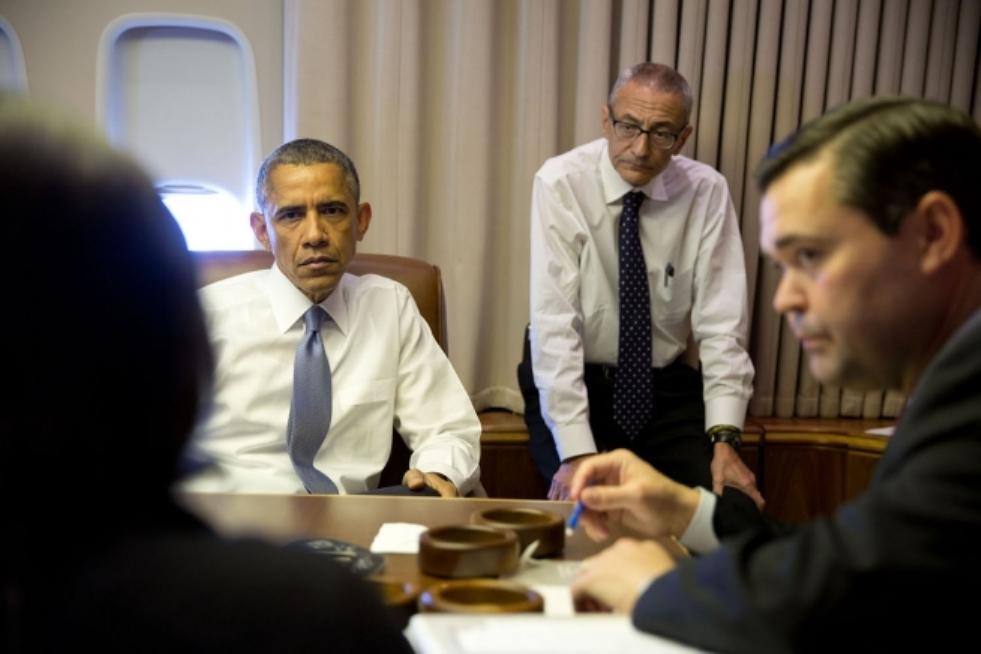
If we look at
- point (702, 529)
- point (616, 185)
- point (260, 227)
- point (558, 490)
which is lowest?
point (558, 490)

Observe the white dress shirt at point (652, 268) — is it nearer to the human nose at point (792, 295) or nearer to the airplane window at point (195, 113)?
the airplane window at point (195, 113)

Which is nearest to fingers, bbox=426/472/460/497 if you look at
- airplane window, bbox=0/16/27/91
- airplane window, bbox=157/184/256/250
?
airplane window, bbox=157/184/256/250

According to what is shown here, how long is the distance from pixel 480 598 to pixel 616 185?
6.92 feet

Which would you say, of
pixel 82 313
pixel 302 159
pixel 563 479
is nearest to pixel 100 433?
pixel 82 313

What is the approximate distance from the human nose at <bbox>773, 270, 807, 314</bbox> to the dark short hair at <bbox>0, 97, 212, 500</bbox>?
2.64 ft

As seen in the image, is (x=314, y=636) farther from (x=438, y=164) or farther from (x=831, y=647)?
(x=438, y=164)

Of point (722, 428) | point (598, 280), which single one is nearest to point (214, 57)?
point (598, 280)

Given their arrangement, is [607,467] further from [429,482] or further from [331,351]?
[331,351]

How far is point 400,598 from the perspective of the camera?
113 centimetres

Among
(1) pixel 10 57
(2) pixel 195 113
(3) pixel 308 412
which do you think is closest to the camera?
(3) pixel 308 412

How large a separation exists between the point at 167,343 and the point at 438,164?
285cm

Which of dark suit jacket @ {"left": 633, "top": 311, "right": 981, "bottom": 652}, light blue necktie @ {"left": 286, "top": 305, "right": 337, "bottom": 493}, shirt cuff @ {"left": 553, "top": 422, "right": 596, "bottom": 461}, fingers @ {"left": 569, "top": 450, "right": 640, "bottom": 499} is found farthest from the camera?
shirt cuff @ {"left": 553, "top": 422, "right": 596, "bottom": 461}

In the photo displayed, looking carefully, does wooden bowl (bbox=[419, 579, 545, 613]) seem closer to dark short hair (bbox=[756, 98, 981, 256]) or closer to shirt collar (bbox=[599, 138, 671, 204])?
dark short hair (bbox=[756, 98, 981, 256])

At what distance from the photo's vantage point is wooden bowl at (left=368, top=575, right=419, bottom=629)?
3.68 feet
